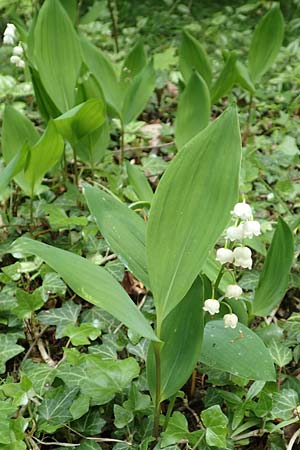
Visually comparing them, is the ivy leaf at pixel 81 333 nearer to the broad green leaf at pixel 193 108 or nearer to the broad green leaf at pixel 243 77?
the broad green leaf at pixel 193 108

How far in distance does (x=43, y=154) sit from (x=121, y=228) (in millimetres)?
607

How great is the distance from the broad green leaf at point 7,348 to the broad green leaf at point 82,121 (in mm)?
617

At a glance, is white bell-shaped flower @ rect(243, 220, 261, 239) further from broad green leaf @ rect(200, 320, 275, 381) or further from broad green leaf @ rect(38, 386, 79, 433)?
broad green leaf @ rect(38, 386, 79, 433)

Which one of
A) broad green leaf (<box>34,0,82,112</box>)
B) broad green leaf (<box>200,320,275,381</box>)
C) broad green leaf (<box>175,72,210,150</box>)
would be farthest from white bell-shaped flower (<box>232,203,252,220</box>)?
broad green leaf (<box>34,0,82,112</box>)

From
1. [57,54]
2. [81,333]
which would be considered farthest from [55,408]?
[57,54]

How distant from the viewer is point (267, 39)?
2258 mm

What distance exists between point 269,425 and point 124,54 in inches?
93.0

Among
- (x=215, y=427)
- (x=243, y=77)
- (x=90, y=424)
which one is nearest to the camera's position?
(x=215, y=427)

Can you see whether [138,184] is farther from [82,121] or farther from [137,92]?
[137,92]

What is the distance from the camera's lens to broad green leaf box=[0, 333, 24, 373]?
1.35 m

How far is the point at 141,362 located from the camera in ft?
4.52

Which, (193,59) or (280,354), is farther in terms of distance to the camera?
(193,59)

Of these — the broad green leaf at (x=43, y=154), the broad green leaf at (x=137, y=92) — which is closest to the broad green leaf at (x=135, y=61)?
the broad green leaf at (x=137, y=92)

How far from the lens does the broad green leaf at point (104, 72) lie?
2.00 m
